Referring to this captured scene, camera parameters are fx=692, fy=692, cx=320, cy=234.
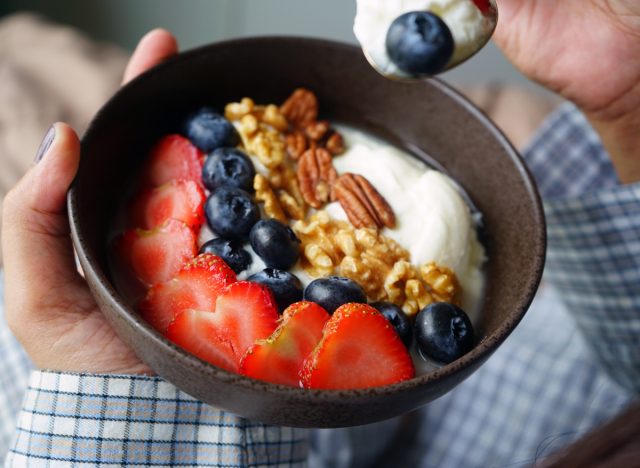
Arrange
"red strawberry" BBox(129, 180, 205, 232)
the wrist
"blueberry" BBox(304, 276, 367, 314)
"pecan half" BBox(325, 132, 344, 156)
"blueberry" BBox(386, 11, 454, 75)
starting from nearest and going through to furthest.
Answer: "blueberry" BBox(386, 11, 454, 75)
"blueberry" BBox(304, 276, 367, 314)
"red strawberry" BBox(129, 180, 205, 232)
"pecan half" BBox(325, 132, 344, 156)
the wrist

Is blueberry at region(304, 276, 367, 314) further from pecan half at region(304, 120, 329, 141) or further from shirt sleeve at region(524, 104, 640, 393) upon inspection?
shirt sleeve at region(524, 104, 640, 393)

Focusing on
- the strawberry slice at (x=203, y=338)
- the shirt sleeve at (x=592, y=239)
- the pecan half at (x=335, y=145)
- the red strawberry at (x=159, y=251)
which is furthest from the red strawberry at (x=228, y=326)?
the shirt sleeve at (x=592, y=239)

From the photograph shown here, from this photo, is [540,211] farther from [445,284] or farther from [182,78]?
[182,78]

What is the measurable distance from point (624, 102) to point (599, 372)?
591 mm

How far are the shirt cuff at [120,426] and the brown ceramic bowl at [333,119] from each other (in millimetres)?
112

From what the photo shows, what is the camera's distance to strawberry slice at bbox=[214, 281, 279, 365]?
0.78 meters

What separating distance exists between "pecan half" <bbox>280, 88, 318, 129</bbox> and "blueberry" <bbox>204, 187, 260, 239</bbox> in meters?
0.23

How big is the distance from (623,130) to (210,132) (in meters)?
0.69

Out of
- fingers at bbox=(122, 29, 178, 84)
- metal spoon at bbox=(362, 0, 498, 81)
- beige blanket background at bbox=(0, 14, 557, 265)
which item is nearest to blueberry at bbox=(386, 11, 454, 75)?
metal spoon at bbox=(362, 0, 498, 81)

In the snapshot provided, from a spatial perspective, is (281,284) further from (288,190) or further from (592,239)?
(592,239)

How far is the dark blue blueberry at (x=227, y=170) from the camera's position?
920mm

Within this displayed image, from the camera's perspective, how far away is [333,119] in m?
1.14

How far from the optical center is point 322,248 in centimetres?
88

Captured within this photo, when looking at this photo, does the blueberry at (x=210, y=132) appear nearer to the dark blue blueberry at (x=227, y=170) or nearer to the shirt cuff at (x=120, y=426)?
the dark blue blueberry at (x=227, y=170)
